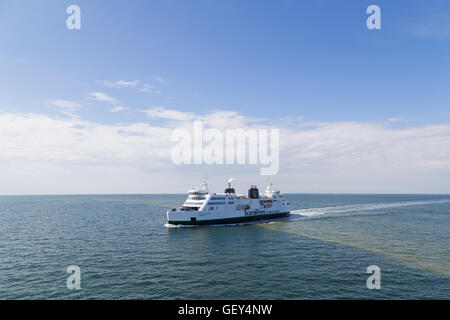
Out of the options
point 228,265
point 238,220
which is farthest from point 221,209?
point 228,265

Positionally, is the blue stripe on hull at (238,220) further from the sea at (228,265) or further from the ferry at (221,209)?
the sea at (228,265)

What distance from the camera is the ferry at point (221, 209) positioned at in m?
59.3

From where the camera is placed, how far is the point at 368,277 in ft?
86.9

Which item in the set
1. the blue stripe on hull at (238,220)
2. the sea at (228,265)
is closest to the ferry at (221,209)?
the blue stripe on hull at (238,220)

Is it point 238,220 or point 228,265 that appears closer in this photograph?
point 228,265

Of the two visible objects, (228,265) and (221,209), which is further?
(221,209)

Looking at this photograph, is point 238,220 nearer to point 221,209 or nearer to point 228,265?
point 221,209

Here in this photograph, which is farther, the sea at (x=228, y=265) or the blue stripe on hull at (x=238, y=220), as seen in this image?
the blue stripe on hull at (x=238, y=220)

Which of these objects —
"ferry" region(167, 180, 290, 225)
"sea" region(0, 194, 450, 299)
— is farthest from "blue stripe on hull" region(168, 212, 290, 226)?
"sea" region(0, 194, 450, 299)

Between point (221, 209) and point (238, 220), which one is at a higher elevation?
point (221, 209)

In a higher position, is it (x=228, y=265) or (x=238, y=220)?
(x=228, y=265)

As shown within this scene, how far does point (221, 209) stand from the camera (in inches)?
2485
